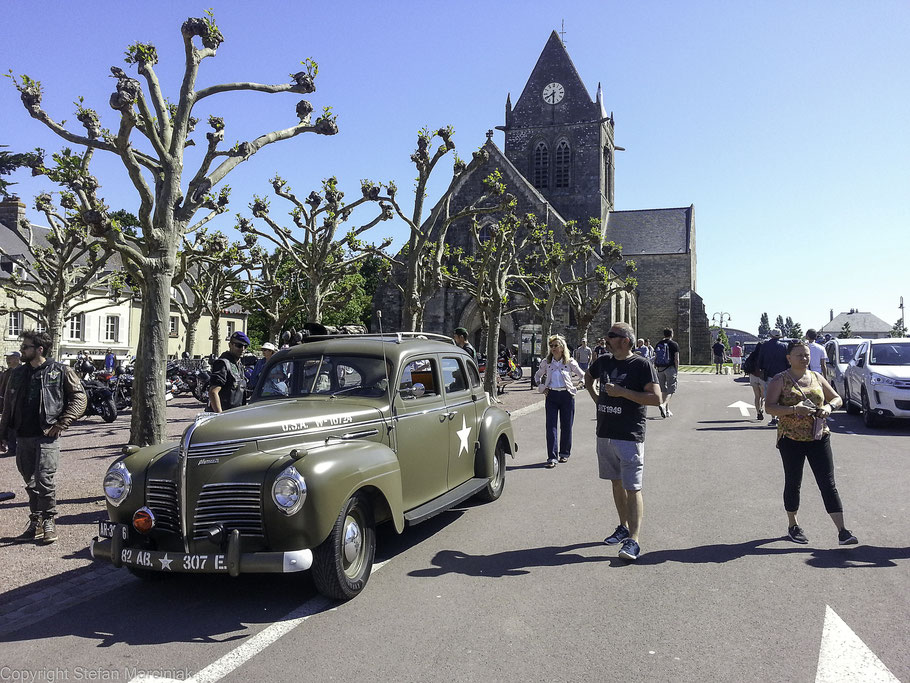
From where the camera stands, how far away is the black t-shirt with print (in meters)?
5.46

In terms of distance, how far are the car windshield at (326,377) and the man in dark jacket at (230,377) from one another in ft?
7.42

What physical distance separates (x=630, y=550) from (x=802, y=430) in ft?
5.92

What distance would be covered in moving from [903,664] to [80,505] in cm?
742

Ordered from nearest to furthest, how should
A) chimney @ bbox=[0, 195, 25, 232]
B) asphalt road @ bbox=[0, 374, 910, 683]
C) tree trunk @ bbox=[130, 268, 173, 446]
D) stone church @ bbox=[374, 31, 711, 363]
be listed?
asphalt road @ bbox=[0, 374, 910, 683], tree trunk @ bbox=[130, 268, 173, 446], chimney @ bbox=[0, 195, 25, 232], stone church @ bbox=[374, 31, 711, 363]

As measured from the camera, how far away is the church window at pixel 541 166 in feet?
173

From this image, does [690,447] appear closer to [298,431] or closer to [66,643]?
[298,431]

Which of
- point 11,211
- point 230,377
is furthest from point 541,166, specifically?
point 230,377

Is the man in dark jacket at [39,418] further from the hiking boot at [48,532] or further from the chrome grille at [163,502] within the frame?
the chrome grille at [163,502]

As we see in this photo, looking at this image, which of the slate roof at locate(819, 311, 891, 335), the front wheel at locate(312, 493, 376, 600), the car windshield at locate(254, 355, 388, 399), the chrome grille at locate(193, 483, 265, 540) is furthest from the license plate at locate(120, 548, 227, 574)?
the slate roof at locate(819, 311, 891, 335)

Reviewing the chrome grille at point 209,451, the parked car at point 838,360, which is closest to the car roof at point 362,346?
the chrome grille at point 209,451

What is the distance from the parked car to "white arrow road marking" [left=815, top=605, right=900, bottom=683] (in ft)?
42.7

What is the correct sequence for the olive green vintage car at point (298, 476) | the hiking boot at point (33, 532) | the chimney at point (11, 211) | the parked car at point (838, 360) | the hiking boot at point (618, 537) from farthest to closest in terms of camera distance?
the chimney at point (11, 211) < the parked car at point (838, 360) < the hiking boot at point (33, 532) < the hiking boot at point (618, 537) < the olive green vintage car at point (298, 476)

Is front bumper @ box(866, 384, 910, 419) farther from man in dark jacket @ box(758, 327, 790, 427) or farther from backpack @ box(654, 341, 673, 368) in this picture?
backpack @ box(654, 341, 673, 368)

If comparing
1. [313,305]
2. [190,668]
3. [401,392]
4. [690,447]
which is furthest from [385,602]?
[313,305]
